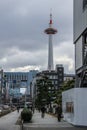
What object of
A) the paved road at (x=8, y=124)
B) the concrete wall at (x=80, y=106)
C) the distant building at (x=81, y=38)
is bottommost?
the paved road at (x=8, y=124)

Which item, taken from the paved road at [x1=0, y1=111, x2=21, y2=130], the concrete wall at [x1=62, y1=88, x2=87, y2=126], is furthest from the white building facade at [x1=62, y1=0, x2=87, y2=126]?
the paved road at [x1=0, y1=111, x2=21, y2=130]

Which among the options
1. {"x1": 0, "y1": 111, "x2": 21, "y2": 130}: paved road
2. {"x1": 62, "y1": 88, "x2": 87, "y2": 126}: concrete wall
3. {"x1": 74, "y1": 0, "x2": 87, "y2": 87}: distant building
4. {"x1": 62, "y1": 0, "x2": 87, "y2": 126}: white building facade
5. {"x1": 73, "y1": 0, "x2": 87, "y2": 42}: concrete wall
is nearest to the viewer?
{"x1": 62, "y1": 88, "x2": 87, "y2": 126}: concrete wall

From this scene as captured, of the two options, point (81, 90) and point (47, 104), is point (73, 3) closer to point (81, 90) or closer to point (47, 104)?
point (81, 90)

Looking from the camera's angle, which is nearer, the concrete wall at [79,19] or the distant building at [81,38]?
the concrete wall at [79,19]

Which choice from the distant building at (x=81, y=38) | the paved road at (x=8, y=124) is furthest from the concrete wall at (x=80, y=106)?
the distant building at (x=81, y=38)

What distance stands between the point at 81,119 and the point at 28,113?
9.63 metres

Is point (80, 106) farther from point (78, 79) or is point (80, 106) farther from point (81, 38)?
point (78, 79)

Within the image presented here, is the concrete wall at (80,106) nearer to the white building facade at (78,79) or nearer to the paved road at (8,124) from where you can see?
the white building facade at (78,79)

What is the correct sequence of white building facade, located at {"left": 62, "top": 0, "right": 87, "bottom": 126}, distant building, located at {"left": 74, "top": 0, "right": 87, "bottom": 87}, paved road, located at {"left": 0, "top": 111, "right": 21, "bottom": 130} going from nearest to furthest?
white building facade, located at {"left": 62, "top": 0, "right": 87, "bottom": 126} → paved road, located at {"left": 0, "top": 111, "right": 21, "bottom": 130} → distant building, located at {"left": 74, "top": 0, "right": 87, "bottom": 87}

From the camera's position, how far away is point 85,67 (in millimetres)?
36844

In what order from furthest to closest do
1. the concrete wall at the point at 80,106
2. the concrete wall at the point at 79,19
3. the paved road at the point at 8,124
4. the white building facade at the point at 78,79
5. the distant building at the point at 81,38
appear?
the distant building at the point at 81,38 < the concrete wall at the point at 79,19 < the paved road at the point at 8,124 < the white building facade at the point at 78,79 < the concrete wall at the point at 80,106

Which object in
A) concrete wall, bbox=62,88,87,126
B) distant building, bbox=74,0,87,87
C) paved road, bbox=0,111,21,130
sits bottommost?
paved road, bbox=0,111,21,130

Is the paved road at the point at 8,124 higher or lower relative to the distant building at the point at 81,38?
lower

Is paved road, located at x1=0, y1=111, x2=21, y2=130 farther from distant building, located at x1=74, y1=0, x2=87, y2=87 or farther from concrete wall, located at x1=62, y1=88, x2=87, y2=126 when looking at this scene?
distant building, located at x1=74, y1=0, x2=87, y2=87
